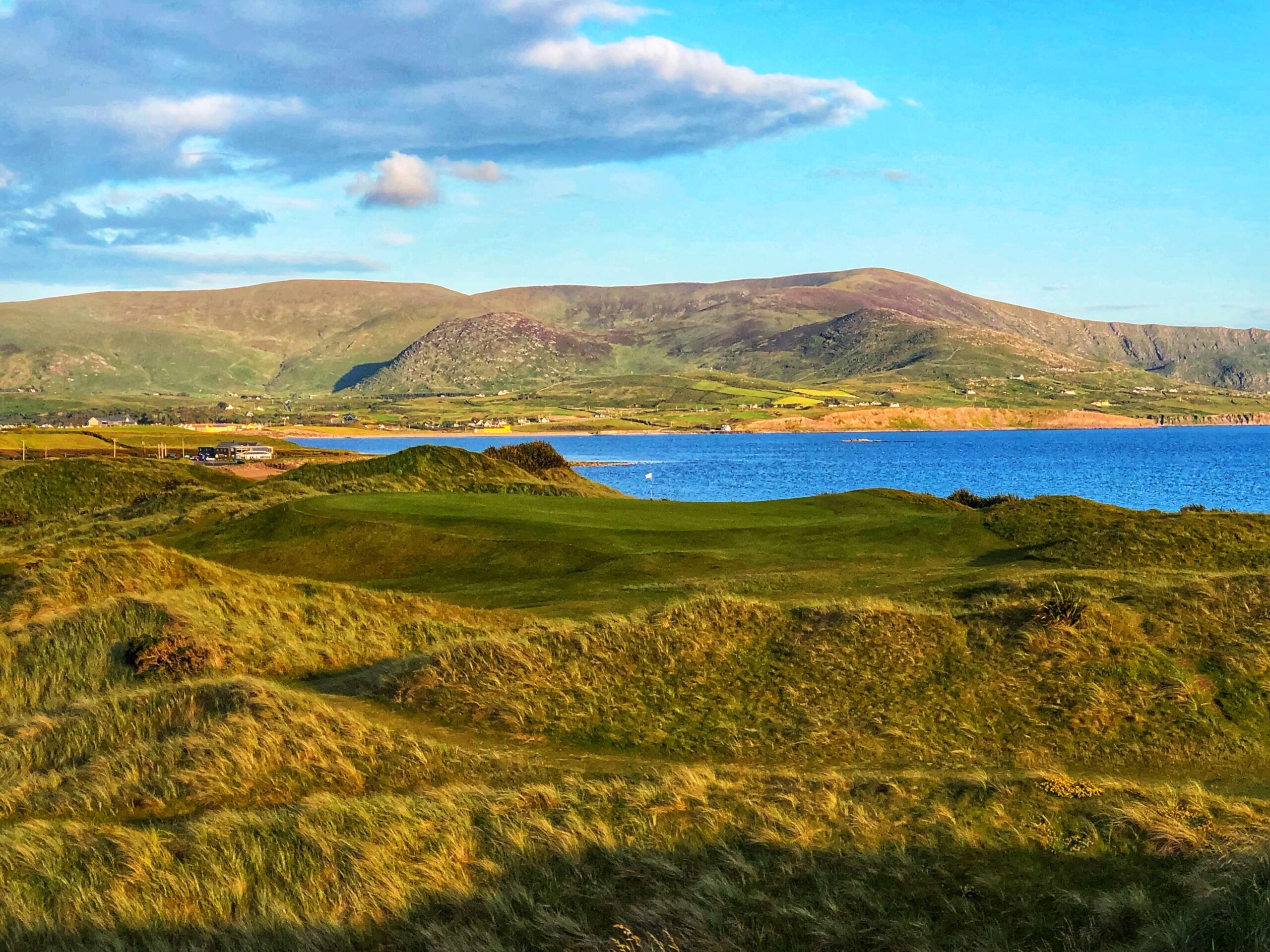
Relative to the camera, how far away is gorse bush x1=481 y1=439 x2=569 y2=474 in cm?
7456

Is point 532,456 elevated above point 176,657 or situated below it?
above

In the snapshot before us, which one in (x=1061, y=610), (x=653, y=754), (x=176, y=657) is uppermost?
(x=1061, y=610)

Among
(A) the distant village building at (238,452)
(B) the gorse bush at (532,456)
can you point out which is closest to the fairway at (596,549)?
(B) the gorse bush at (532,456)

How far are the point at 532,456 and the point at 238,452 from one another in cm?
6953

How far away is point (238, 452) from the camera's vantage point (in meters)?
132

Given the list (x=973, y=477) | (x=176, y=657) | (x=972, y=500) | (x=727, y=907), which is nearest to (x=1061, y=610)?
(x=727, y=907)

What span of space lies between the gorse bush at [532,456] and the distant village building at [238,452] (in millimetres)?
57166

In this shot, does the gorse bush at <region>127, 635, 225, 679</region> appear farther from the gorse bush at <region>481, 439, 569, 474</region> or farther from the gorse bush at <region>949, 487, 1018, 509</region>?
the gorse bush at <region>481, 439, 569, 474</region>

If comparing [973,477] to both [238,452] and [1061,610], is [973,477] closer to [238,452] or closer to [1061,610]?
[238,452]

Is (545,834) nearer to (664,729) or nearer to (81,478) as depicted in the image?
(664,729)

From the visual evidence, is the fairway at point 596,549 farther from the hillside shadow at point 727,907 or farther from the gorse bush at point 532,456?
the gorse bush at point 532,456

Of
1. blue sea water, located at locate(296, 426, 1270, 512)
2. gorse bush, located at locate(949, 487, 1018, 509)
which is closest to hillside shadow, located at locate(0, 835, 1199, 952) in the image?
gorse bush, located at locate(949, 487, 1018, 509)

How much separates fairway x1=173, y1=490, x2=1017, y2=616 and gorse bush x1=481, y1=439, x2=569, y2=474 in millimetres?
27380

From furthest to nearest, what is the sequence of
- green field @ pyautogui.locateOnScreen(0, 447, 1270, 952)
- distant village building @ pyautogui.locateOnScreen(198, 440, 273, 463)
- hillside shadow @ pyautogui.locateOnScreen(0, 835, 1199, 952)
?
distant village building @ pyautogui.locateOnScreen(198, 440, 273, 463) < green field @ pyautogui.locateOnScreen(0, 447, 1270, 952) < hillside shadow @ pyautogui.locateOnScreen(0, 835, 1199, 952)
